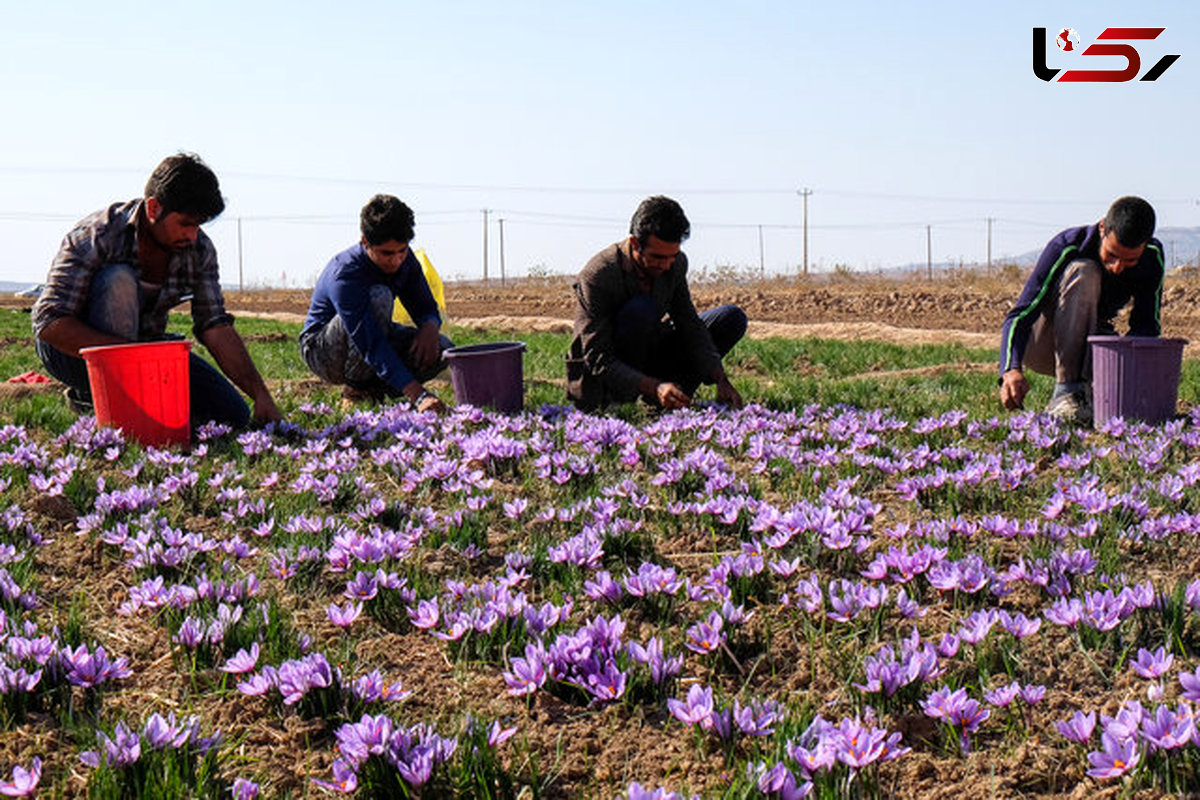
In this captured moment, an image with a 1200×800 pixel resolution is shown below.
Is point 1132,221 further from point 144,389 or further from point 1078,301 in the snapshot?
point 144,389

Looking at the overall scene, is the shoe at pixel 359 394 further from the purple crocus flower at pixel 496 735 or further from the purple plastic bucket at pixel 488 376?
the purple crocus flower at pixel 496 735

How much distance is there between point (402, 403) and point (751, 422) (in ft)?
7.26

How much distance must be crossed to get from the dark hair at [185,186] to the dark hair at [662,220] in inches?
79.1

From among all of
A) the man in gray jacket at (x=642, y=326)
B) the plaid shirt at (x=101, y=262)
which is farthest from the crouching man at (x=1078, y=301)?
the plaid shirt at (x=101, y=262)

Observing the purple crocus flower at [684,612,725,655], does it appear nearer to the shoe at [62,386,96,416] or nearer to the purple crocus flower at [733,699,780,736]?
the purple crocus flower at [733,699,780,736]

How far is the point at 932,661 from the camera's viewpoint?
6.89ft

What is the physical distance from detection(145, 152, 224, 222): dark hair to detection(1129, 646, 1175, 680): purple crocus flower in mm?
4182

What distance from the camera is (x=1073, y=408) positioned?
18.2ft

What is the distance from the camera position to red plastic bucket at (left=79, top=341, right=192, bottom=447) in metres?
4.72

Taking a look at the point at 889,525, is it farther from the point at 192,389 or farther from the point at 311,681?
the point at 192,389

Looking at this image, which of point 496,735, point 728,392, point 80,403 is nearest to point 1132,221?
point 728,392

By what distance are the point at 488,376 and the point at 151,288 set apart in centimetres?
177

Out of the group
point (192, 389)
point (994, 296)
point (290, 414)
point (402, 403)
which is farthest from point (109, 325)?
point (994, 296)

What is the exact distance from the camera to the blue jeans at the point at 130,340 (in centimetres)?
511
